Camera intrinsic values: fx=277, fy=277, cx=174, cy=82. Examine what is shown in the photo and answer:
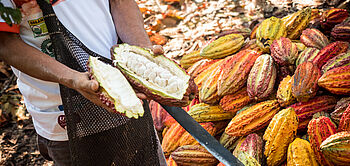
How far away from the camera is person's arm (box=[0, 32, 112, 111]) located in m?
1.05

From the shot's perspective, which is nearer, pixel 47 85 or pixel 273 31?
pixel 47 85

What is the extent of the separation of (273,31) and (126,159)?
4.72 ft

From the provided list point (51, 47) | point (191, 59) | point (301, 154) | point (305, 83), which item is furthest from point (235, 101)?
point (51, 47)

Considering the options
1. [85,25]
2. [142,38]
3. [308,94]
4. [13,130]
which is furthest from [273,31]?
[13,130]

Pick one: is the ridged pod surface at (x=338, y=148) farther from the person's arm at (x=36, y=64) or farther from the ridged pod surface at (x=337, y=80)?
the person's arm at (x=36, y=64)

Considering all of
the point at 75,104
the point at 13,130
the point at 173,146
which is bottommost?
the point at 13,130

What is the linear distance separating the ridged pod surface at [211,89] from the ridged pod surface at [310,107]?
0.50m

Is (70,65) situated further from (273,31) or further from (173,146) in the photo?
(273,31)

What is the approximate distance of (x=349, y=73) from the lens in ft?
4.96

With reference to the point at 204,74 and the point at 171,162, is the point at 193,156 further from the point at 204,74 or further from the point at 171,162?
the point at 204,74

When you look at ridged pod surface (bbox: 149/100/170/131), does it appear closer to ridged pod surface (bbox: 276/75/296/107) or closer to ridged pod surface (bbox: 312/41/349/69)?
ridged pod surface (bbox: 276/75/296/107)

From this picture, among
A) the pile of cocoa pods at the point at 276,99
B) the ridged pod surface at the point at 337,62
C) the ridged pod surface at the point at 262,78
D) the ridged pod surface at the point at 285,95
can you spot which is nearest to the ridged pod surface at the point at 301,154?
the pile of cocoa pods at the point at 276,99

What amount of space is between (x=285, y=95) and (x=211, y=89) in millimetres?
467

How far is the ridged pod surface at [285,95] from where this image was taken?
1.62 metres
